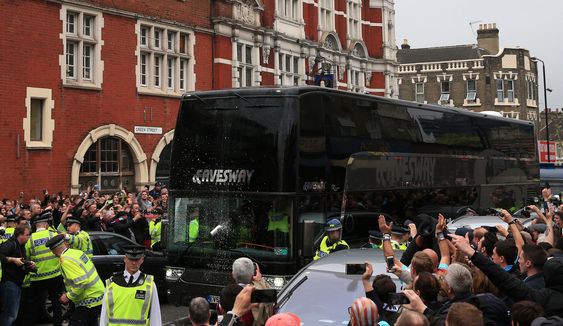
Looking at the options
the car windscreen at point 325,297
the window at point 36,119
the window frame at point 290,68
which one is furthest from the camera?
the window frame at point 290,68

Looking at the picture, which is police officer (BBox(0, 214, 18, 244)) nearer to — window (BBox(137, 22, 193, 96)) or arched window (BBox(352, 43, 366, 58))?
window (BBox(137, 22, 193, 96))

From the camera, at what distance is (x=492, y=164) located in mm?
18453

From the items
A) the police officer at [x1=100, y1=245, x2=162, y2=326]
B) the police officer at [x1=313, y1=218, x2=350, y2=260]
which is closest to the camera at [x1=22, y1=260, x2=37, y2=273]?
the police officer at [x1=100, y1=245, x2=162, y2=326]

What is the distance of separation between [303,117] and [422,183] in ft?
15.5

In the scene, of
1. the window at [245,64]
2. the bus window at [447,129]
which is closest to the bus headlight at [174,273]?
the bus window at [447,129]

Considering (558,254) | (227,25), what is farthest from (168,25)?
(558,254)

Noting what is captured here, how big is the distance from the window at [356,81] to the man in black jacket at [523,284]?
116 feet

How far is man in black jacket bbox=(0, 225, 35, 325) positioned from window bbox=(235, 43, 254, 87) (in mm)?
20945

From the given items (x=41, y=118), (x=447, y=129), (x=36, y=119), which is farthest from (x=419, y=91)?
(x=447, y=129)

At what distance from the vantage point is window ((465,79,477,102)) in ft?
188

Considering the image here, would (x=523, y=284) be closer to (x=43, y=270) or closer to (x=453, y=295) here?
(x=453, y=295)

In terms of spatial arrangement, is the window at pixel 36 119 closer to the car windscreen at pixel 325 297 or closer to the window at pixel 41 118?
the window at pixel 41 118

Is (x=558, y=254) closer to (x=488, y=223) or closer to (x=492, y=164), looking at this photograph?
(x=488, y=223)

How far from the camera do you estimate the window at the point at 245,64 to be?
3070cm
